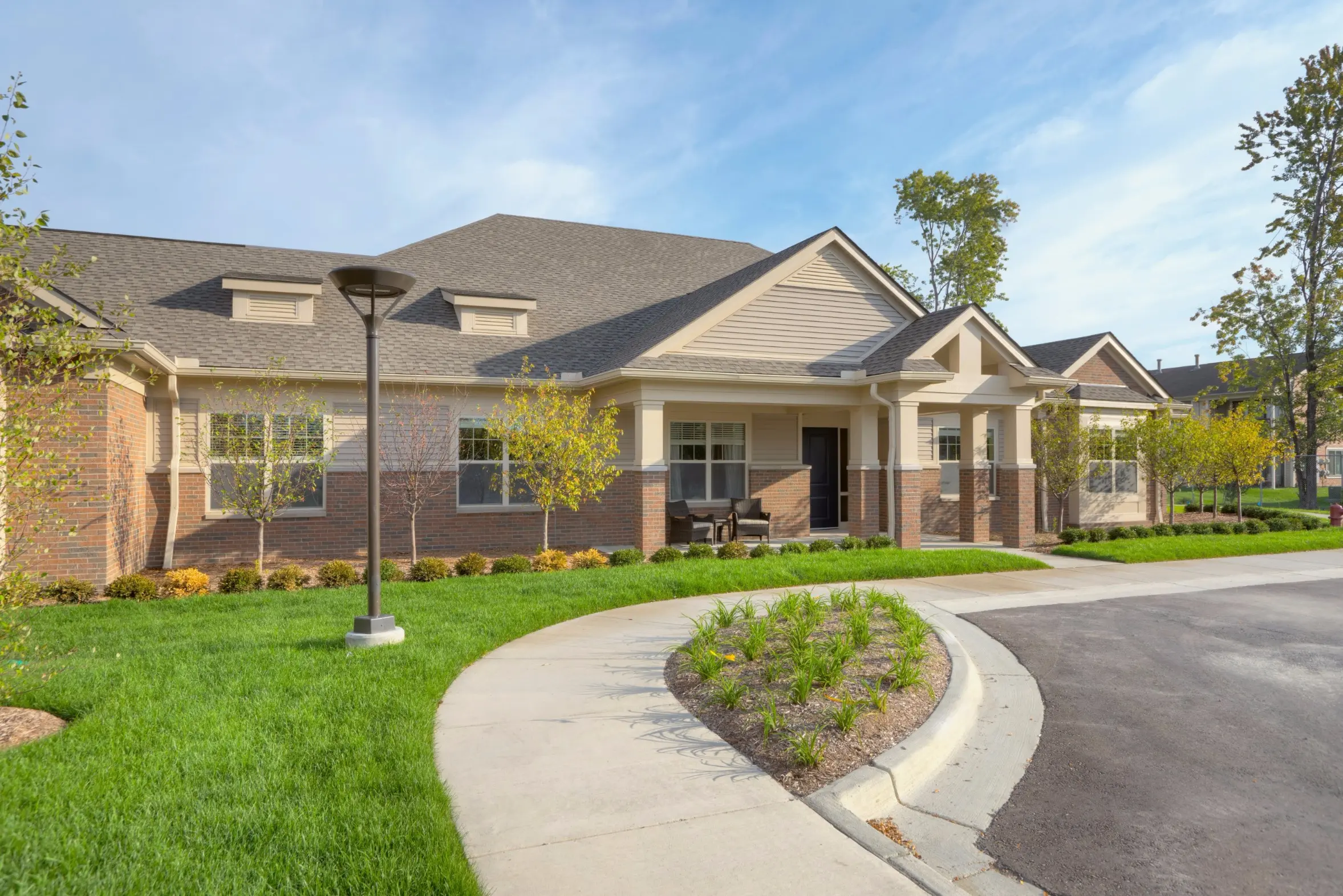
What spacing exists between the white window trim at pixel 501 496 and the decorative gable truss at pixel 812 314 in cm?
389

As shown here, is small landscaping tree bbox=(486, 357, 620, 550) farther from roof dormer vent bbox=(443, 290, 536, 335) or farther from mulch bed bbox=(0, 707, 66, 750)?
mulch bed bbox=(0, 707, 66, 750)

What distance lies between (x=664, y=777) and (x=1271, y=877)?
2.92m

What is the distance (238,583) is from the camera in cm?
998

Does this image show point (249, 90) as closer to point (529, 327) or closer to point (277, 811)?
point (529, 327)

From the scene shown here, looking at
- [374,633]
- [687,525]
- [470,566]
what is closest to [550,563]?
[470,566]

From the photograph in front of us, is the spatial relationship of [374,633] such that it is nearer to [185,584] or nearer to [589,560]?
[185,584]

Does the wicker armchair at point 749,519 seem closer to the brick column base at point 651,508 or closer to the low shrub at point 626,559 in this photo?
the brick column base at point 651,508

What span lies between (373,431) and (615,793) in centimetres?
455

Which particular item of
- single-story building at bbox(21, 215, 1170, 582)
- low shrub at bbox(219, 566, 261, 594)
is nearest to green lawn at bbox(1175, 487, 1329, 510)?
single-story building at bbox(21, 215, 1170, 582)

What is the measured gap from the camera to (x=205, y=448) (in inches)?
490

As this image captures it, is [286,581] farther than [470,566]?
No

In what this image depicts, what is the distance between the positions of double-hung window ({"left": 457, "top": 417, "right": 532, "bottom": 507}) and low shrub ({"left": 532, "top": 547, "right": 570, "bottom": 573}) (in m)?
2.71

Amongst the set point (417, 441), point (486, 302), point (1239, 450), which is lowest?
point (1239, 450)

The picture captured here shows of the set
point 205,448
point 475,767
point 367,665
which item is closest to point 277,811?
point 475,767
